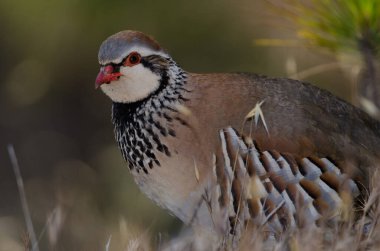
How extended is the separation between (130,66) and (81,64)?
6.41m

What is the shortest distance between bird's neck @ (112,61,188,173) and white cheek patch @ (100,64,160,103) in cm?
3

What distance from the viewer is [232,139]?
16.8 ft

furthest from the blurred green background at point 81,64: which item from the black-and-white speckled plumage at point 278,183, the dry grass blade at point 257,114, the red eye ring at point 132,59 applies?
the dry grass blade at point 257,114

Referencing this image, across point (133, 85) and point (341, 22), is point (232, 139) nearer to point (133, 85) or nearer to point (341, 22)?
point (133, 85)

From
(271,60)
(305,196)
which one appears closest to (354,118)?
(305,196)

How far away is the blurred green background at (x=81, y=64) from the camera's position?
9.99 metres

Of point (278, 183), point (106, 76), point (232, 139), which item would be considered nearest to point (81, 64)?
point (106, 76)

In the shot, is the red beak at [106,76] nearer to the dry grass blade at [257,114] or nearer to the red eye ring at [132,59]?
the red eye ring at [132,59]

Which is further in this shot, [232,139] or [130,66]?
[130,66]

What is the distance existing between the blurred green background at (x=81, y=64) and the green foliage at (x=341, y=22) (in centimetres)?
404

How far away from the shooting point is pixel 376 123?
5.59m

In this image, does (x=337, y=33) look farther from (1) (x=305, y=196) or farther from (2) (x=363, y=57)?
(1) (x=305, y=196)

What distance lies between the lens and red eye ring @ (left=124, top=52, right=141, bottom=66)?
5.30 m

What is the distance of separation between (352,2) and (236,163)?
0.87 meters
